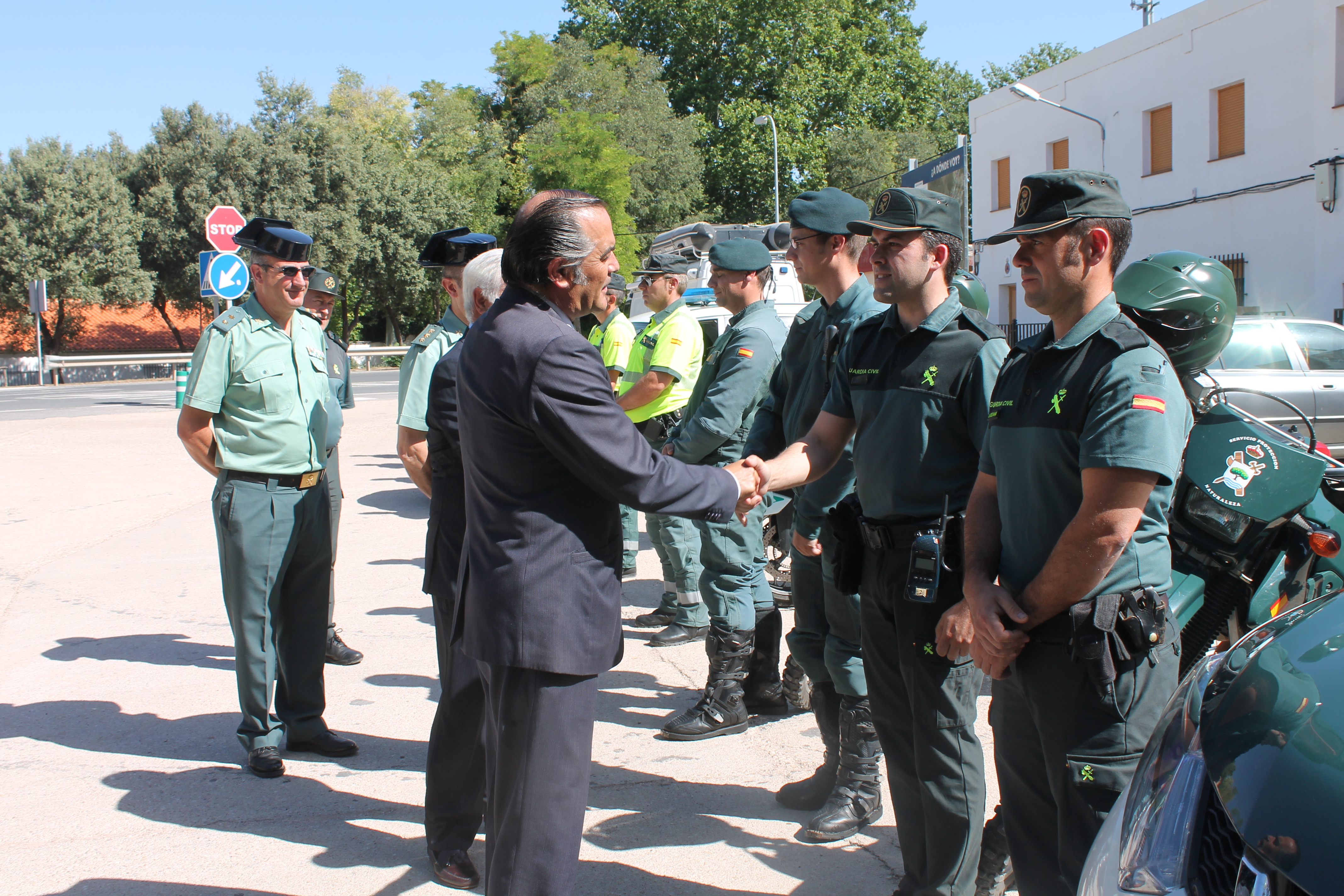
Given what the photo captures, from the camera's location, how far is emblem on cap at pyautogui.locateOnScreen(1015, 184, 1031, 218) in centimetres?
240

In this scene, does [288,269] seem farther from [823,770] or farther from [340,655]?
[823,770]

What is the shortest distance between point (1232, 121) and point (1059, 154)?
20.2 feet

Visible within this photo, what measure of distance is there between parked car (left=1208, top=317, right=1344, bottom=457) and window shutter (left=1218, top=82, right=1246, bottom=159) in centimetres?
1209

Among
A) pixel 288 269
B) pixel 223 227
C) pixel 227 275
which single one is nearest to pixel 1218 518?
pixel 288 269

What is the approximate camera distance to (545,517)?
237 centimetres

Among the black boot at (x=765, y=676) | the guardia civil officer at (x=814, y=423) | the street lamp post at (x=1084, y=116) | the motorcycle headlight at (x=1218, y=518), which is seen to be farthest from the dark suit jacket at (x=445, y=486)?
the street lamp post at (x=1084, y=116)

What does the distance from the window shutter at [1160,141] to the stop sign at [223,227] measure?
20.4 metres

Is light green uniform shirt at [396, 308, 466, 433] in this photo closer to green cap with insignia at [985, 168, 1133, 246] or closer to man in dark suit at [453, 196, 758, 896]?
man in dark suit at [453, 196, 758, 896]

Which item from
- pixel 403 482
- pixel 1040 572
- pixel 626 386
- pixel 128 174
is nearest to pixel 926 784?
pixel 1040 572

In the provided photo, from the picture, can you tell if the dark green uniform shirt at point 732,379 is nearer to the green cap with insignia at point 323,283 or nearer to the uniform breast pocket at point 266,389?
the uniform breast pocket at point 266,389

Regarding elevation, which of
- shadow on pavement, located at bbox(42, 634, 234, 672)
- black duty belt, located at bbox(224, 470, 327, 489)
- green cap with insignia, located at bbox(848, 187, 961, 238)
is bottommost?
shadow on pavement, located at bbox(42, 634, 234, 672)

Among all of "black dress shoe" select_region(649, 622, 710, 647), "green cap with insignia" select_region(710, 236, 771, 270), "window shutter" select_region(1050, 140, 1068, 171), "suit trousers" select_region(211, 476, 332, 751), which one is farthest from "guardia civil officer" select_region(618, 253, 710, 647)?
"window shutter" select_region(1050, 140, 1068, 171)

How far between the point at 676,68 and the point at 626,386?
1873 inches

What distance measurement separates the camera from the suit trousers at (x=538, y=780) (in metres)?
2.41
